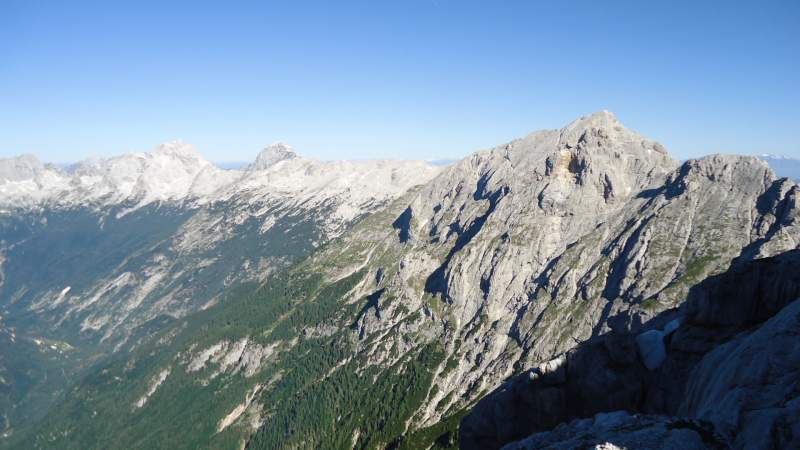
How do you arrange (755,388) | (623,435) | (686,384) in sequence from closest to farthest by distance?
1. (623,435)
2. (755,388)
3. (686,384)

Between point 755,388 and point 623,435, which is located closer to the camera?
point 623,435

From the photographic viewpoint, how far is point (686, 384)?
50875 millimetres

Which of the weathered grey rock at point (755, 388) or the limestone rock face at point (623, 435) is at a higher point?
the weathered grey rock at point (755, 388)

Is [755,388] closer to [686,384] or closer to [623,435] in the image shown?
[623,435]

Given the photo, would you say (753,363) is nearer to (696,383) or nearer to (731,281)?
(696,383)

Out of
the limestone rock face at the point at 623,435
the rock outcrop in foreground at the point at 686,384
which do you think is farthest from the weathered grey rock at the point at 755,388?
the limestone rock face at the point at 623,435

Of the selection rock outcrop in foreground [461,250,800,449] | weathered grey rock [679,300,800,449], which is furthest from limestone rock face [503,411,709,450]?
weathered grey rock [679,300,800,449]

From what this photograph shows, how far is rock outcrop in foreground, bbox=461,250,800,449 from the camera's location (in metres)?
34.9

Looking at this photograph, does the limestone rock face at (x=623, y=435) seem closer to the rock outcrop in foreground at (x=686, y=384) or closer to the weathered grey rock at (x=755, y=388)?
the rock outcrop in foreground at (x=686, y=384)

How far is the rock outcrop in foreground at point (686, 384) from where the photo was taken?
115 ft

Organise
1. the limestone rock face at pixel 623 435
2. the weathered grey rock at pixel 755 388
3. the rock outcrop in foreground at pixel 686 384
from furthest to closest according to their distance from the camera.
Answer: the rock outcrop in foreground at pixel 686 384 → the limestone rock face at pixel 623 435 → the weathered grey rock at pixel 755 388

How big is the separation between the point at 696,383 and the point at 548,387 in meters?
17.1

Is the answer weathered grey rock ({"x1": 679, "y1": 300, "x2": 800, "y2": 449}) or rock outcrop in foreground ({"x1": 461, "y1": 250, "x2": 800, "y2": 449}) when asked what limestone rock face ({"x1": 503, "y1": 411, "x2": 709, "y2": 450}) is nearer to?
rock outcrop in foreground ({"x1": 461, "y1": 250, "x2": 800, "y2": 449})

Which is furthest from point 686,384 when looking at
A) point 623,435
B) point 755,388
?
point 623,435
